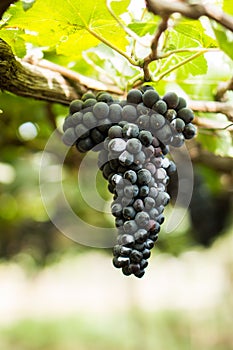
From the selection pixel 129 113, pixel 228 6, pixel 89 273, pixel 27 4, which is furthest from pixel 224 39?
pixel 89 273

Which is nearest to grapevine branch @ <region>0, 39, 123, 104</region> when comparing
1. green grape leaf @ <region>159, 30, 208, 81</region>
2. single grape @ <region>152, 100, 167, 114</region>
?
green grape leaf @ <region>159, 30, 208, 81</region>

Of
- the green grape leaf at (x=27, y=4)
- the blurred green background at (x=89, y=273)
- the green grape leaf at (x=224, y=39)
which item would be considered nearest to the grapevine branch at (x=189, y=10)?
the green grape leaf at (x=224, y=39)

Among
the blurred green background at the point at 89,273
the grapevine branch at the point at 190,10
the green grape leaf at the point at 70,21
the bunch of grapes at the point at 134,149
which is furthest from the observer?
the blurred green background at the point at 89,273

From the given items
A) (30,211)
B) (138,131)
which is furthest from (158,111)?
(30,211)

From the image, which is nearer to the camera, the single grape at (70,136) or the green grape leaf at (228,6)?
the green grape leaf at (228,6)

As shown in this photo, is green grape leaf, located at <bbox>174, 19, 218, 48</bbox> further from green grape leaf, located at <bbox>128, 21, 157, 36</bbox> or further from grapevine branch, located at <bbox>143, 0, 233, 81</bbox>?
grapevine branch, located at <bbox>143, 0, 233, 81</bbox>

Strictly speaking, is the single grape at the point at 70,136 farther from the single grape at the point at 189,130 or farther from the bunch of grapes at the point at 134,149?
the single grape at the point at 189,130
